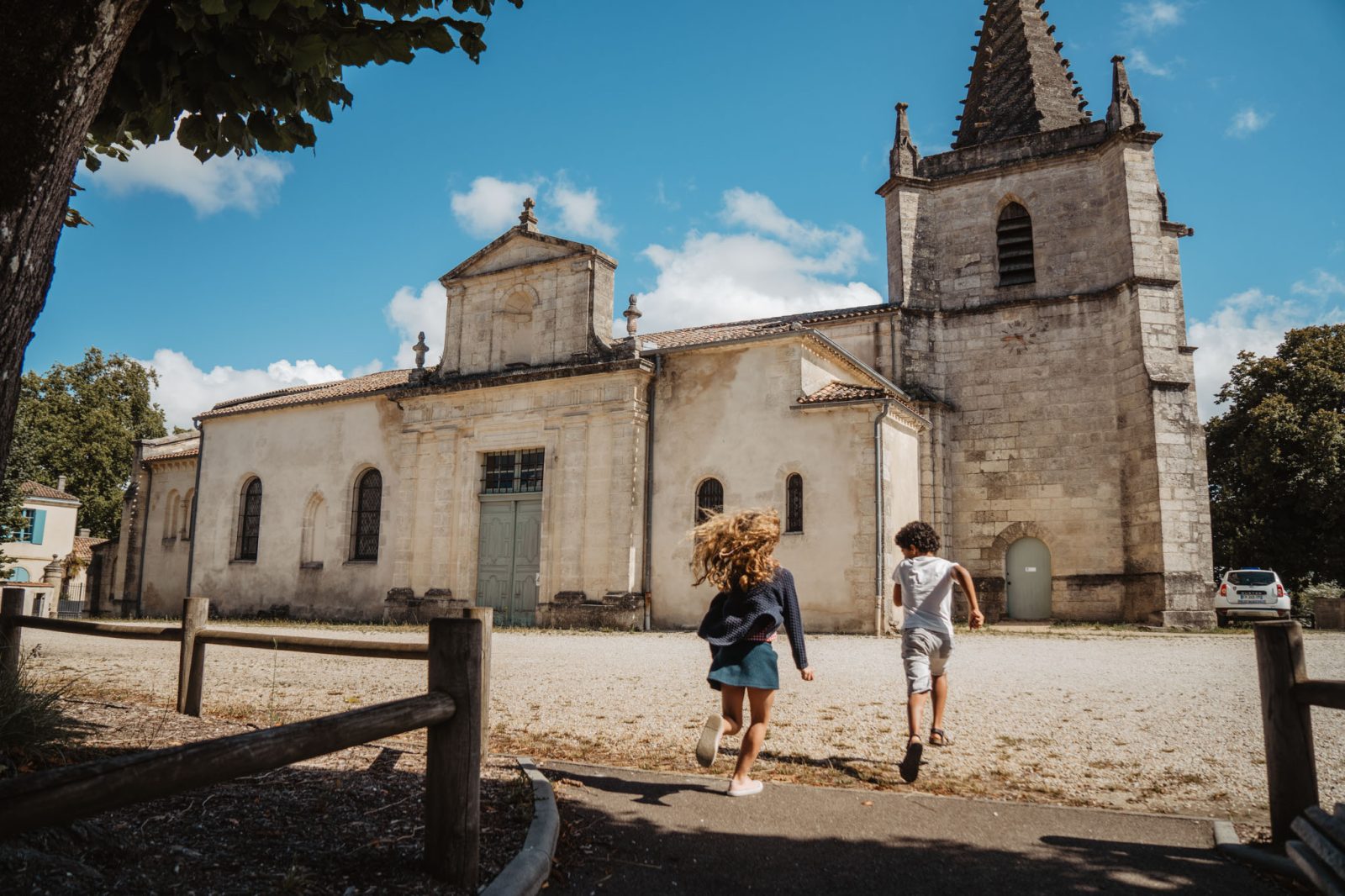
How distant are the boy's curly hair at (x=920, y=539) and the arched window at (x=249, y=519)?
21453 millimetres

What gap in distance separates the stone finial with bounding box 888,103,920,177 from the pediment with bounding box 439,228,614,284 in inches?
344

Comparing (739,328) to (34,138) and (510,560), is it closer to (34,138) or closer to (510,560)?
(510,560)

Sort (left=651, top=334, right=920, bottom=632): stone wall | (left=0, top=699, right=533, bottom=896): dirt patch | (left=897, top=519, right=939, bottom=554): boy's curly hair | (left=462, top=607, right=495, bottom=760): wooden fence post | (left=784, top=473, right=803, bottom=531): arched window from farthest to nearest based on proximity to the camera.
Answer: (left=784, top=473, right=803, bottom=531): arched window, (left=651, top=334, right=920, bottom=632): stone wall, (left=897, top=519, right=939, bottom=554): boy's curly hair, (left=462, top=607, right=495, bottom=760): wooden fence post, (left=0, top=699, right=533, bottom=896): dirt patch

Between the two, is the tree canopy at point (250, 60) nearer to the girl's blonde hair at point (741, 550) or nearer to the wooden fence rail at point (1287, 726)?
the girl's blonde hair at point (741, 550)

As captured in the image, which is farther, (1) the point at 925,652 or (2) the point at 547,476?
(2) the point at 547,476

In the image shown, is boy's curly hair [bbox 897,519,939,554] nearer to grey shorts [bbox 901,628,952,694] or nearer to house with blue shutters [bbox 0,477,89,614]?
grey shorts [bbox 901,628,952,694]

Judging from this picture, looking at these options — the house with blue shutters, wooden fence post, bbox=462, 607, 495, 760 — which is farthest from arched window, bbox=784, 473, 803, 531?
the house with blue shutters

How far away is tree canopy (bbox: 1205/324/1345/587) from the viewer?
25734 millimetres

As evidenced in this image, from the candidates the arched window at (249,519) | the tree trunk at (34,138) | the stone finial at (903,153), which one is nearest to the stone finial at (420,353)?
the arched window at (249,519)

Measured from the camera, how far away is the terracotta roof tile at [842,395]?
52.8 ft

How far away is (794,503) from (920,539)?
35.1 feet

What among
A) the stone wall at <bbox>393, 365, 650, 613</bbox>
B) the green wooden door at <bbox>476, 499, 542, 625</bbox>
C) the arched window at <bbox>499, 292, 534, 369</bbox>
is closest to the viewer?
the stone wall at <bbox>393, 365, 650, 613</bbox>

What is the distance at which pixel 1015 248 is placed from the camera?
22141 mm

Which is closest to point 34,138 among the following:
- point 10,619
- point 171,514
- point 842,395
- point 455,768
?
point 455,768
